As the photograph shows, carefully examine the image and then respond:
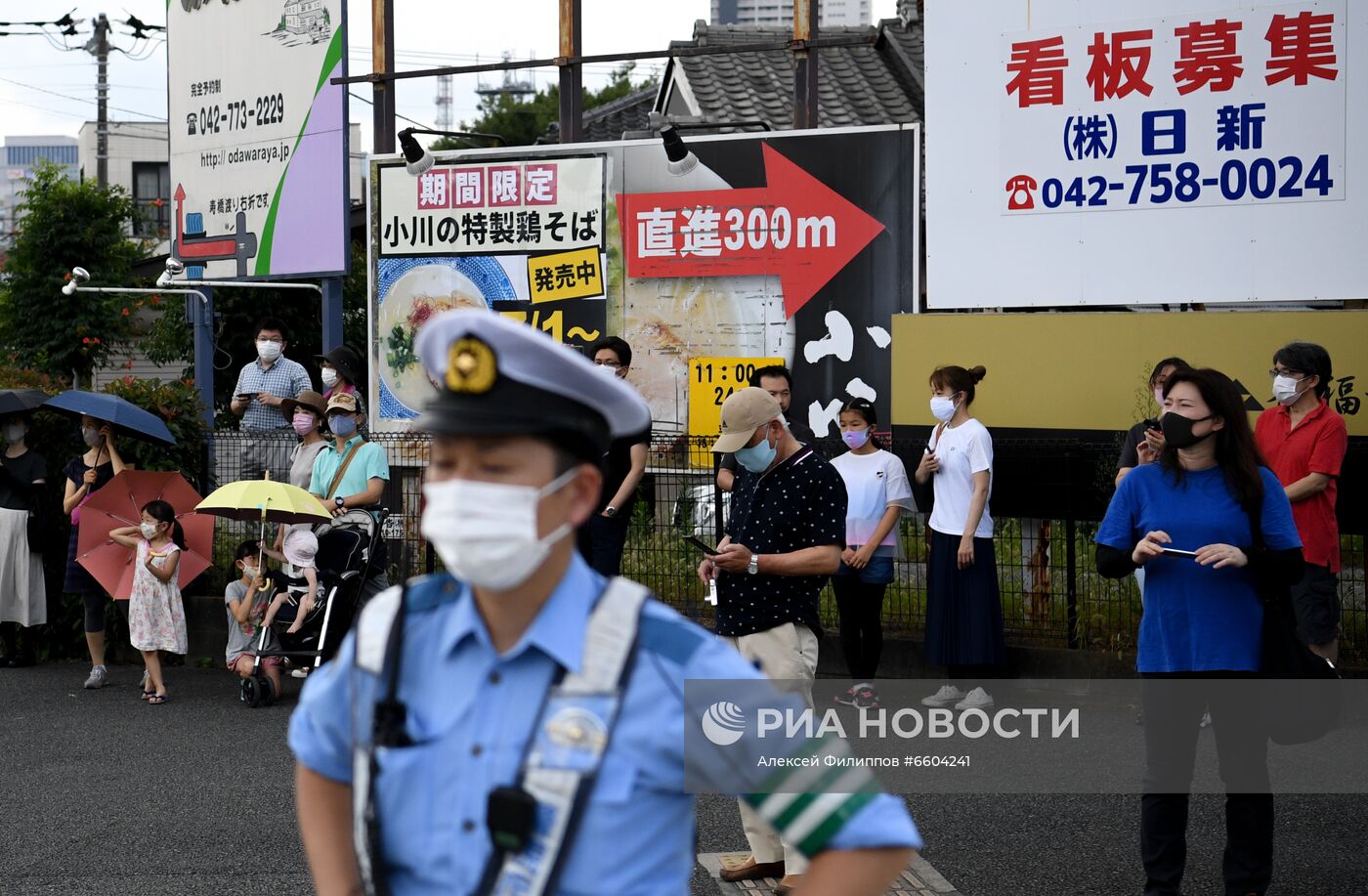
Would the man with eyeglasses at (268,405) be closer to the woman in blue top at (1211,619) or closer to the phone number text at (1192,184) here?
the phone number text at (1192,184)

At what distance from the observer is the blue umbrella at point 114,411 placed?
10.4 meters

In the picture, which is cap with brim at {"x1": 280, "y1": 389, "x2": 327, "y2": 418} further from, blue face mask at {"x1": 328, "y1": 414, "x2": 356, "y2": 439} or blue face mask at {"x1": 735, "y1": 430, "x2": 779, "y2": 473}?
blue face mask at {"x1": 735, "y1": 430, "x2": 779, "y2": 473}

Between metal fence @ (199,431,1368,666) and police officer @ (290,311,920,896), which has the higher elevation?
police officer @ (290,311,920,896)

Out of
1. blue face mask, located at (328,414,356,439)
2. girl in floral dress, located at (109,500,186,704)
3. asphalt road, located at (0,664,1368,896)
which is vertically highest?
blue face mask, located at (328,414,356,439)

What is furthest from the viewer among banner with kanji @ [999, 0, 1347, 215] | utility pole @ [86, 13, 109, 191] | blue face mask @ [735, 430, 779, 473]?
utility pole @ [86, 13, 109, 191]

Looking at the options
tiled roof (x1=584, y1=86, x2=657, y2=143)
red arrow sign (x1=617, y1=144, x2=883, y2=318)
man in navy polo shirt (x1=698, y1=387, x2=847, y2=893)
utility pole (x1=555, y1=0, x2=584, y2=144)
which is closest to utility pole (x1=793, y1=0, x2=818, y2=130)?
red arrow sign (x1=617, y1=144, x2=883, y2=318)

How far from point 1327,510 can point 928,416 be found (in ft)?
10.2

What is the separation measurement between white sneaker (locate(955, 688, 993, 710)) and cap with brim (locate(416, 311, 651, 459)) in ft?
24.2

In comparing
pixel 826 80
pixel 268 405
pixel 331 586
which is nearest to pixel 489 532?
pixel 331 586

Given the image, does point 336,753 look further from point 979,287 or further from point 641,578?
point 979,287

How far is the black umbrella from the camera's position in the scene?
1089cm

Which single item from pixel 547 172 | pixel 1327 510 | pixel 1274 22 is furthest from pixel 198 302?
pixel 1327 510

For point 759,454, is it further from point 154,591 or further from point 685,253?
point 685,253

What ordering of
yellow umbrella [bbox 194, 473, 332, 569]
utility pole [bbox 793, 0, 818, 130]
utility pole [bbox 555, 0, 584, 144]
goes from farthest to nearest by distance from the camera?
1. utility pole [bbox 555, 0, 584, 144]
2. utility pole [bbox 793, 0, 818, 130]
3. yellow umbrella [bbox 194, 473, 332, 569]
